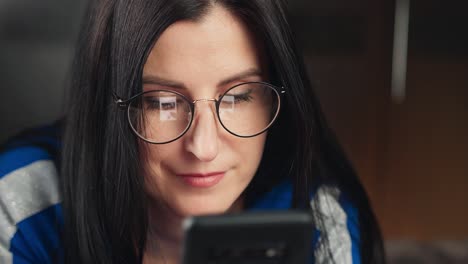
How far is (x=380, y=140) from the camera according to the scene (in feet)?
7.43

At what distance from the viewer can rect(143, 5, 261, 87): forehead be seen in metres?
0.91

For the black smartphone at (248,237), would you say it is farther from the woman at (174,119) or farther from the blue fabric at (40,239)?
the blue fabric at (40,239)

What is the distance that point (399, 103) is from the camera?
2.23 metres

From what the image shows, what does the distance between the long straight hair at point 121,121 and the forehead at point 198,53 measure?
0.01 metres

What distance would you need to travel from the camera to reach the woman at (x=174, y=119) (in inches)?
36.4

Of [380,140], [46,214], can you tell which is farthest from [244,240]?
[380,140]

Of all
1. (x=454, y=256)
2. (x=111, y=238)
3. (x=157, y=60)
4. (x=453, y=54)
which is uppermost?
(x=453, y=54)

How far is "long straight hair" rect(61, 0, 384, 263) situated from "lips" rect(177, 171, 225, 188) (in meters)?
0.09

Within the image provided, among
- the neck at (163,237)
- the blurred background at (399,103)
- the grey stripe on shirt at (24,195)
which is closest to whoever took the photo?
the grey stripe on shirt at (24,195)

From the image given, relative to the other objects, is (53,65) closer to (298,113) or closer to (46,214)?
(46,214)

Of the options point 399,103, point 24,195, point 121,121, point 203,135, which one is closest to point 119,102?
point 121,121

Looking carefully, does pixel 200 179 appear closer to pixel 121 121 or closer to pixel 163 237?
pixel 121 121

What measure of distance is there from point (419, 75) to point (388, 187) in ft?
1.36

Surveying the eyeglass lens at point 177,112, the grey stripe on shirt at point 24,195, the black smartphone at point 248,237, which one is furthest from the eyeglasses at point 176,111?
the black smartphone at point 248,237
